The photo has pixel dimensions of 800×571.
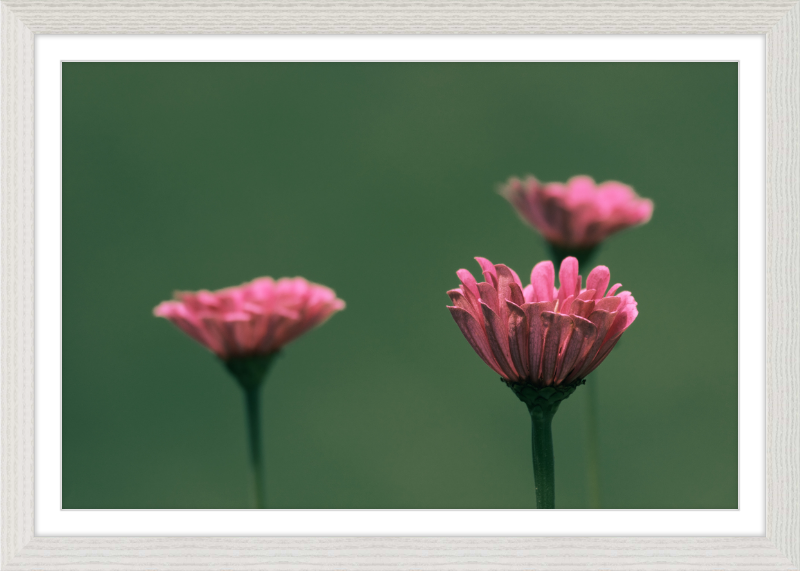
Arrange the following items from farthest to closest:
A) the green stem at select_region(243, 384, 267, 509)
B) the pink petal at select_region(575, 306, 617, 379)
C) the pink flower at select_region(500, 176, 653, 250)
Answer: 1. the pink flower at select_region(500, 176, 653, 250)
2. the green stem at select_region(243, 384, 267, 509)
3. the pink petal at select_region(575, 306, 617, 379)

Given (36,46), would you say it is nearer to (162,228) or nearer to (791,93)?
(791,93)

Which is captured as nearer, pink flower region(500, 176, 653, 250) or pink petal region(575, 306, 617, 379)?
pink petal region(575, 306, 617, 379)

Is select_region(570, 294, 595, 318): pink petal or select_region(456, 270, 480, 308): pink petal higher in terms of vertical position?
select_region(456, 270, 480, 308): pink petal

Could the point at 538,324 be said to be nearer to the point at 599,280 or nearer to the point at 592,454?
the point at 599,280

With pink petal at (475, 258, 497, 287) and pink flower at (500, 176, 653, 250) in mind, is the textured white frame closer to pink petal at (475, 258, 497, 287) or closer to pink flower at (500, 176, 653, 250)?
pink flower at (500, 176, 653, 250)

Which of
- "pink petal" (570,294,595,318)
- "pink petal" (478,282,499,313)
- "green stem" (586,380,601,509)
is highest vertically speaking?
"pink petal" (478,282,499,313)

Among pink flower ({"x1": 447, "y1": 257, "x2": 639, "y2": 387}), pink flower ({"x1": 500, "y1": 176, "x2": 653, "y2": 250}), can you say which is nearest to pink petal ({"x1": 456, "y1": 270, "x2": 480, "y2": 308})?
pink flower ({"x1": 447, "y1": 257, "x2": 639, "y2": 387})
